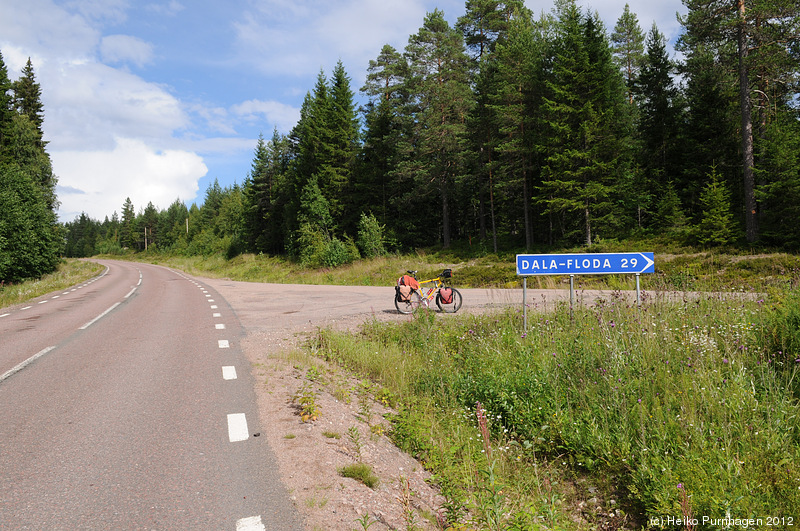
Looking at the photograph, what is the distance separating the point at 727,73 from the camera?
22328 millimetres

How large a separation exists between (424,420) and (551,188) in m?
25.5

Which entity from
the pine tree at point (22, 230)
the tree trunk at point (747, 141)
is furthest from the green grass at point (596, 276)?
the pine tree at point (22, 230)

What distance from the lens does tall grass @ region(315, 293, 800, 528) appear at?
3281mm

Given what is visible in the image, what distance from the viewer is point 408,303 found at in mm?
11523

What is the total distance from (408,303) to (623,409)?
24.6ft

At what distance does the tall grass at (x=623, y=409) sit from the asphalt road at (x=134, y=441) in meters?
1.63

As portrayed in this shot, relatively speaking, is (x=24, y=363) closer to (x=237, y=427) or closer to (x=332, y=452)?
(x=237, y=427)

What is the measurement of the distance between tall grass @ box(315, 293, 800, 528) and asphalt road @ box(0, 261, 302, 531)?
1626 mm

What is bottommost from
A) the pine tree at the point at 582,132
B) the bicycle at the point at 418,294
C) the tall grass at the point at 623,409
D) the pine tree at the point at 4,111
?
the tall grass at the point at 623,409

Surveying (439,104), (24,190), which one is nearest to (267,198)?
(24,190)

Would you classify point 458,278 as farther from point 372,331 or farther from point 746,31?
point 746,31

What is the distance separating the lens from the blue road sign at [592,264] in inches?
288

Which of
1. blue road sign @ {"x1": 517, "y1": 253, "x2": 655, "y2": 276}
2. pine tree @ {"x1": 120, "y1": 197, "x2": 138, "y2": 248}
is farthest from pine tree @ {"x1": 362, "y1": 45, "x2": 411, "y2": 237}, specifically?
pine tree @ {"x1": 120, "y1": 197, "x2": 138, "y2": 248}

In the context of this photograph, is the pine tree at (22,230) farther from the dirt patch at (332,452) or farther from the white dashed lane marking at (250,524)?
the white dashed lane marking at (250,524)
